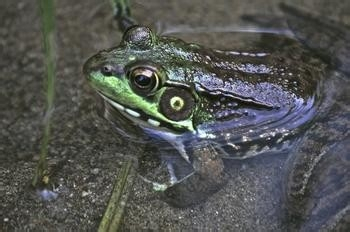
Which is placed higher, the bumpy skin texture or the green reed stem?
the bumpy skin texture

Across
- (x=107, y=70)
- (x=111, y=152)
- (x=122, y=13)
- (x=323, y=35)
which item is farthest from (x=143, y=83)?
(x=323, y=35)

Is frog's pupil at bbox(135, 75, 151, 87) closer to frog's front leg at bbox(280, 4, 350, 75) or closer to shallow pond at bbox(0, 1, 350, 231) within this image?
shallow pond at bbox(0, 1, 350, 231)

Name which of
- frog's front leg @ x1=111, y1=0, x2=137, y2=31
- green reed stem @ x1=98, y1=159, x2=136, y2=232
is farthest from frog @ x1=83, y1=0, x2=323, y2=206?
frog's front leg @ x1=111, y1=0, x2=137, y2=31

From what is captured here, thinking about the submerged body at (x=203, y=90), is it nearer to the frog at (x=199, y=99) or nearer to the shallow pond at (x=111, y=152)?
the frog at (x=199, y=99)

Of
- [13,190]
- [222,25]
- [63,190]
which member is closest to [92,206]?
[63,190]

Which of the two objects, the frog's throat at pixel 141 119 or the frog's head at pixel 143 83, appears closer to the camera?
the frog's head at pixel 143 83

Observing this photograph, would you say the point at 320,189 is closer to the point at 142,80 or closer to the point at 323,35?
the point at 142,80

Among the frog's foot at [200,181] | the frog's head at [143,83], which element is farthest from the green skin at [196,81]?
the frog's foot at [200,181]
